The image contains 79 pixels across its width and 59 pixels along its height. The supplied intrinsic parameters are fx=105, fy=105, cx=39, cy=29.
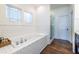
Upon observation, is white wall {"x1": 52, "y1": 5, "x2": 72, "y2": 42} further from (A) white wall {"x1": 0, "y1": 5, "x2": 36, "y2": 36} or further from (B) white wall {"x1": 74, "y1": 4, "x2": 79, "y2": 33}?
(A) white wall {"x1": 0, "y1": 5, "x2": 36, "y2": 36}

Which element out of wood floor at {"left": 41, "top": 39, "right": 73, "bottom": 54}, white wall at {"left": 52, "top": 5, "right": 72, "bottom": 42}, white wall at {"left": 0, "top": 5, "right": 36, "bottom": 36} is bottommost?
wood floor at {"left": 41, "top": 39, "right": 73, "bottom": 54}

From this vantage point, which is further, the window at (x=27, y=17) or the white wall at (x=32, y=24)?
the window at (x=27, y=17)

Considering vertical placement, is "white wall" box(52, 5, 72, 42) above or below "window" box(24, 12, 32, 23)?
above

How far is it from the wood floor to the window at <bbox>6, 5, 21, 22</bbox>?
0.54m

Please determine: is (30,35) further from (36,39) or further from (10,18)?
(10,18)

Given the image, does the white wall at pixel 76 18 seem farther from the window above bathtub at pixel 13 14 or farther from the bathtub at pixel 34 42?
the window above bathtub at pixel 13 14

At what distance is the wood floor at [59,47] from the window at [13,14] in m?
0.54

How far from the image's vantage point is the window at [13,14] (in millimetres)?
1281

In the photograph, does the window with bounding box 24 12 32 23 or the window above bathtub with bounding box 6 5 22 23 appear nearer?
the window above bathtub with bounding box 6 5 22 23

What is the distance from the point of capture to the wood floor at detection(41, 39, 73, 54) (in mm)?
1299

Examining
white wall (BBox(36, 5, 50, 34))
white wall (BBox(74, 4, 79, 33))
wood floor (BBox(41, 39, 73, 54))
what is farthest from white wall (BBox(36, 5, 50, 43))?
white wall (BBox(74, 4, 79, 33))

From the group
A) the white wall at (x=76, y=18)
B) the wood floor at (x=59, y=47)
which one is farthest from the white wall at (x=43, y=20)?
the white wall at (x=76, y=18)

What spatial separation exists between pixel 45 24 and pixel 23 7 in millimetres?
355

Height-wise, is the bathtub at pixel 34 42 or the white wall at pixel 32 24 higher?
the white wall at pixel 32 24
